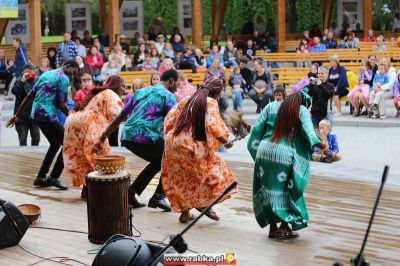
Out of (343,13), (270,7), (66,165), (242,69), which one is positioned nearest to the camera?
(66,165)

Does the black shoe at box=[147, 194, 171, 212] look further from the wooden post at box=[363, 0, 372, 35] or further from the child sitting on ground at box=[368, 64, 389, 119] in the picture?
the wooden post at box=[363, 0, 372, 35]

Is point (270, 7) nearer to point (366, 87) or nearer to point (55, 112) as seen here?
point (366, 87)

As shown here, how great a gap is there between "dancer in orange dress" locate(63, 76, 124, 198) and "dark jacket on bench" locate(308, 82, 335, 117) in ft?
20.0

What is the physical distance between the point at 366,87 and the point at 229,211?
11.0m

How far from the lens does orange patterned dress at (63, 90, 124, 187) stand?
32.7 ft

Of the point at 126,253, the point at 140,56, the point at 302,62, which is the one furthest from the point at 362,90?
the point at 126,253

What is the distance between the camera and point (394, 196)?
410 inches

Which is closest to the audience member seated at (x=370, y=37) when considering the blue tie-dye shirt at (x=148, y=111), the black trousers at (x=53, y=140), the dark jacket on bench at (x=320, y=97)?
the dark jacket on bench at (x=320, y=97)

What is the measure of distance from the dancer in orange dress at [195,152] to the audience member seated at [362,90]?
11.5 meters

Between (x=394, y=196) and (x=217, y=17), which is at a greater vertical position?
(x=217, y=17)

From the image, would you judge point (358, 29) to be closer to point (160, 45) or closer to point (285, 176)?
point (160, 45)

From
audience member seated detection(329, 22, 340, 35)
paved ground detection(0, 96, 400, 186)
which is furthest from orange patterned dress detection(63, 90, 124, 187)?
audience member seated detection(329, 22, 340, 35)

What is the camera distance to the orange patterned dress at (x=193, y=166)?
8.69 meters

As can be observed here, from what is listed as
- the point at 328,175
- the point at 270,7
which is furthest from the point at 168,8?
the point at 328,175
